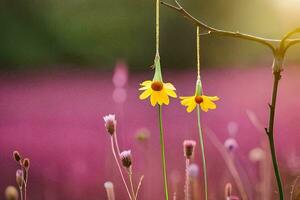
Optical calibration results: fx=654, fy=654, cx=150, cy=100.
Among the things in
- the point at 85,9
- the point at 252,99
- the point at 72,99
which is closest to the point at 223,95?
the point at 252,99

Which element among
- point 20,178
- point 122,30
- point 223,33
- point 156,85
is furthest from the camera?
point 122,30

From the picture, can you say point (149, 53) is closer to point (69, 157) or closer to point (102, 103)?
point (102, 103)

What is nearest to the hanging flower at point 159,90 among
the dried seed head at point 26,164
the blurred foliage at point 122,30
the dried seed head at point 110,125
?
the dried seed head at point 110,125

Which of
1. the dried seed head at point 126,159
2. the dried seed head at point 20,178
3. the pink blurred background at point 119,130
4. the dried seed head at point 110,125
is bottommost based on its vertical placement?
the pink blurred background at point 119,130

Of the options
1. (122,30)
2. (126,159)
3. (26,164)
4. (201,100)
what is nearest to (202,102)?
(201,100)

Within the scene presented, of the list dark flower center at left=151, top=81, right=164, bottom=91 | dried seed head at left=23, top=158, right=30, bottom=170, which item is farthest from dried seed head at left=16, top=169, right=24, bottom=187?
dark flower center at left=151, top=81, right=164, bottom=91

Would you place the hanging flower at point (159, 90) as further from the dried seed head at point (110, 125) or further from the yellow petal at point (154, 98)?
the dried seed head at point (110, 125)

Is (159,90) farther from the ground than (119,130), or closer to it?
farther from the ground

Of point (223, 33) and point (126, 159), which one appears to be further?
point (126, 159)

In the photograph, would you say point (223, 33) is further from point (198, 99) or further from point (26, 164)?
point (26, 164)
